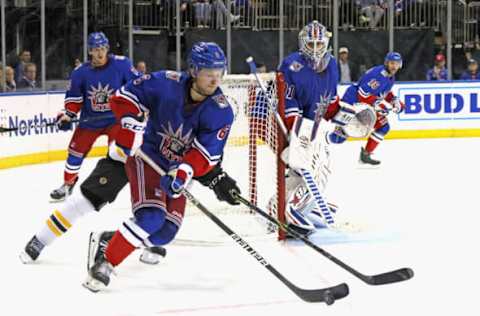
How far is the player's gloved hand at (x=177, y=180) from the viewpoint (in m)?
3.69

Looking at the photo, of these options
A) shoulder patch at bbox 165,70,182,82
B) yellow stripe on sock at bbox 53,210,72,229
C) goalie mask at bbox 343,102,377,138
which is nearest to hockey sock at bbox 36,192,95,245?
yellow stripe on sock at bbox 53,210,72,229

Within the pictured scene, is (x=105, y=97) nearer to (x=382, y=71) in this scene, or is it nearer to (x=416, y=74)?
(x=382, y=71)

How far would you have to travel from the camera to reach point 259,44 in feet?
38.1

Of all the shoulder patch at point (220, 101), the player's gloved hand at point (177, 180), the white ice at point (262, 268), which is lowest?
the white ice at point (262, 268)

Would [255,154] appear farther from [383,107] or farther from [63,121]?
[383,107]

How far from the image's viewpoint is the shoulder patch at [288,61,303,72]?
5107 millimetres

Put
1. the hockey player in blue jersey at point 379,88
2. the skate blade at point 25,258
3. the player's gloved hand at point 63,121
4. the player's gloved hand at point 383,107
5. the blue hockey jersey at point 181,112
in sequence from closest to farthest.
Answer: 1. the blue hockey jersey at point 181,112
2. the skate blade at point 25,258
3. the player's gloved hand at point 63,121
4. the player's gloved hand at point 383,107
5. the hockey player in blue jersey at point 379,88

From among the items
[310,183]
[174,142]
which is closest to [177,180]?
[174,142]

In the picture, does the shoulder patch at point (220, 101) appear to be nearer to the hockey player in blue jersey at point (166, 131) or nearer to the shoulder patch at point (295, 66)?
the hockey player in blue jersey at point (166, 131)

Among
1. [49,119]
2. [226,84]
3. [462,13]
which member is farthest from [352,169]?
[462,13]

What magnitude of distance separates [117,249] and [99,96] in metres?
2.50

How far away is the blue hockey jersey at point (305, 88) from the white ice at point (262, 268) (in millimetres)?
573

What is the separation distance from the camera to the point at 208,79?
3734 millimetres

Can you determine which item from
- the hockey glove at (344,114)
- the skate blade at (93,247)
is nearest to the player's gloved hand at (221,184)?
the skate blade at (93,247)
